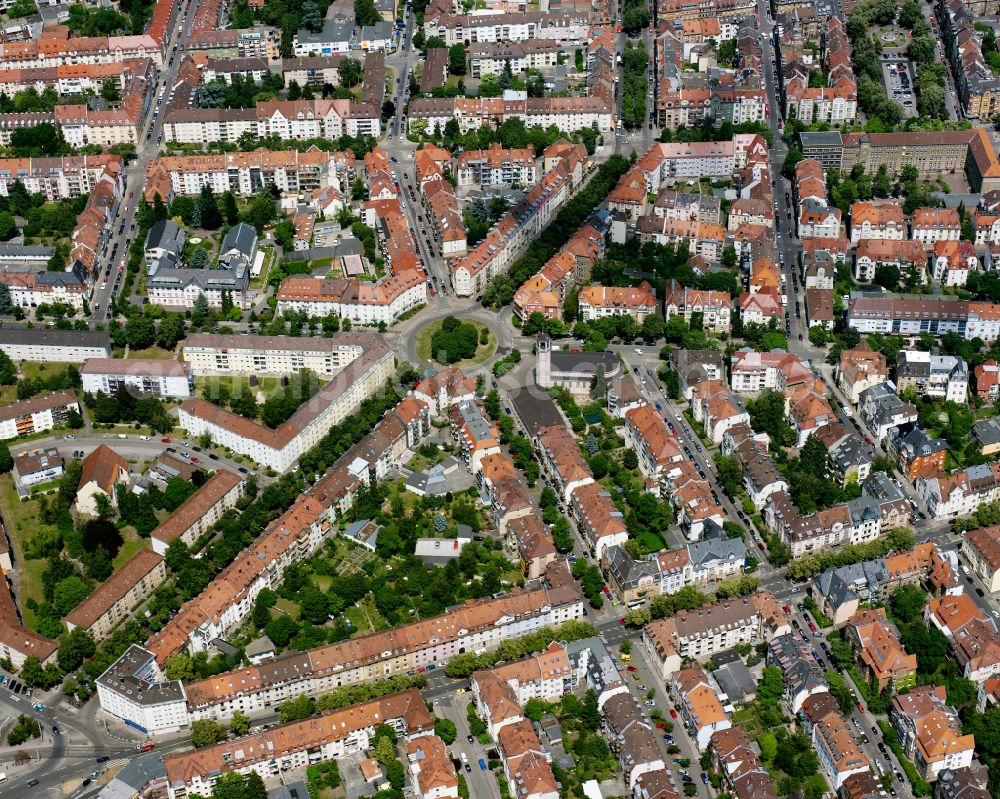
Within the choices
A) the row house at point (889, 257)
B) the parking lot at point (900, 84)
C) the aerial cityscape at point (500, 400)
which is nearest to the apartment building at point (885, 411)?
the aerial cityscape at point (500, 400)

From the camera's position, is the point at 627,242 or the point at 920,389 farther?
the point at 627,242

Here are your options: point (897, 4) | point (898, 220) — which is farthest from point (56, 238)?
point (897, 4)

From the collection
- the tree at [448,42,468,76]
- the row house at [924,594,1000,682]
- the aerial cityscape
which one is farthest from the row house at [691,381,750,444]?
the tree at [448,42,468,76]

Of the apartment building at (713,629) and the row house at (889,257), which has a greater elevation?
the row house at (889,257)

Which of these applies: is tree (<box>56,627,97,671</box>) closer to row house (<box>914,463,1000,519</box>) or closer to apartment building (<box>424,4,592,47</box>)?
row house (<box>914,463,1000,519</box>)

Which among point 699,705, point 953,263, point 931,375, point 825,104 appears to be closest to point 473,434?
point 699,705

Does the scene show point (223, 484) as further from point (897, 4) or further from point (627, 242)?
point (897, 4)

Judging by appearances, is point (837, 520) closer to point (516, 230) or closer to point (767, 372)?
point (767, 372)

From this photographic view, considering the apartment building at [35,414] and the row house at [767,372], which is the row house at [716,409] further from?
the apartment building at [35,414]
